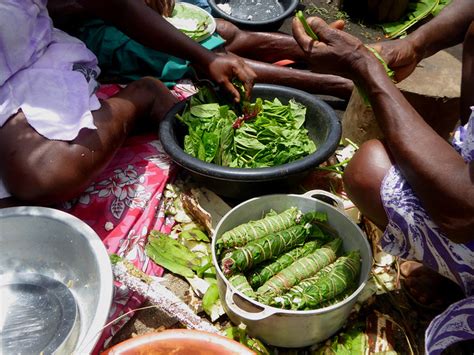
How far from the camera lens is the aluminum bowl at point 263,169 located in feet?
6.88

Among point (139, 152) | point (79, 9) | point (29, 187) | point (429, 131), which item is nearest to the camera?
point (429, 131)

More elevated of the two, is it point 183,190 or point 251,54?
point 251,54

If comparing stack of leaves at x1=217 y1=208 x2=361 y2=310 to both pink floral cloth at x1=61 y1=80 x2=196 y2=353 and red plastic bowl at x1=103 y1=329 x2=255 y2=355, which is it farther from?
pink floral cloth at x1=61 y1=80 x2=196 y2=353

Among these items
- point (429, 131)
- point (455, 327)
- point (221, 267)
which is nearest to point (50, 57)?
point (221, 267)

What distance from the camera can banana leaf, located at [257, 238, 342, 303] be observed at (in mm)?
1828

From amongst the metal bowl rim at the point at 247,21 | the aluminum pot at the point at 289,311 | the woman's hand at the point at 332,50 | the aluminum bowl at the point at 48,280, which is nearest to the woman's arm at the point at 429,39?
the woman's hand at the point at 332,50

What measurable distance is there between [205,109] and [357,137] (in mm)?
942

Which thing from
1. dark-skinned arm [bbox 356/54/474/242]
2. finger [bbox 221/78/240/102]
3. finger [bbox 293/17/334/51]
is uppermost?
finger [bbox 293/17/334/51]

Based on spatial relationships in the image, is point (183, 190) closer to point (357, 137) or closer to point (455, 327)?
point (357, 137)

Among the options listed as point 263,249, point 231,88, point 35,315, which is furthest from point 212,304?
point 231,88

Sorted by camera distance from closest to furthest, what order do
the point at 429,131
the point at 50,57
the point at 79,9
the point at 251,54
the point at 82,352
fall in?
the point at 82,352 → the point at 429,131 → the point at 50,57 → the point at 79,9 → the point at 251,54

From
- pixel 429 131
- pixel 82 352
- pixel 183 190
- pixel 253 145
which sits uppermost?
pixel 429 131

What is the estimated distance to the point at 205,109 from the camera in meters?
2.39

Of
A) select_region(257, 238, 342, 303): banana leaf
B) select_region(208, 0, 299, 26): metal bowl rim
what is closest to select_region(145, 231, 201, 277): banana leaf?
select_region(257, 238, 342, 303): banana leaf
